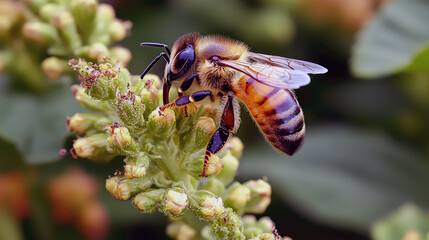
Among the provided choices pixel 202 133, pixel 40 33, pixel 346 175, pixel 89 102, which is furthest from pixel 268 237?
pixel 346 175

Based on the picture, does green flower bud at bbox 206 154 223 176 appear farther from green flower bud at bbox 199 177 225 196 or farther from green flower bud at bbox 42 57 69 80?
green flower bud at bbox 42 57 69 80

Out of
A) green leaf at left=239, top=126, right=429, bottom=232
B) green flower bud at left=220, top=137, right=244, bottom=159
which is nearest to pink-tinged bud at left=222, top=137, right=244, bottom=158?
green flower bud at left=220, top=137, right=244, bottom=159

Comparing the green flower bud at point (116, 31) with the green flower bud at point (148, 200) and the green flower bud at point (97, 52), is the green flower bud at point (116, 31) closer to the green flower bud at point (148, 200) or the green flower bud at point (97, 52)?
the green flower bud at point (97, 52)

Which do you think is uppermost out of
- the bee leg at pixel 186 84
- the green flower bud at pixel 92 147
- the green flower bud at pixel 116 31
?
the green flower bud at pixel 116 31

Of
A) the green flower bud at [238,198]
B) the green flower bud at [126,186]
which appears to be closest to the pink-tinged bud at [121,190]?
the green flower bud at [126,186]

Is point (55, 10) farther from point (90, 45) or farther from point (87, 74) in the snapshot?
point (87, 74)

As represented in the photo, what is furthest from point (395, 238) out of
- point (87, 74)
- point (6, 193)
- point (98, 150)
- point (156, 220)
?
point (6, 193)

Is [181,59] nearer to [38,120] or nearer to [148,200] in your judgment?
[148,200]
